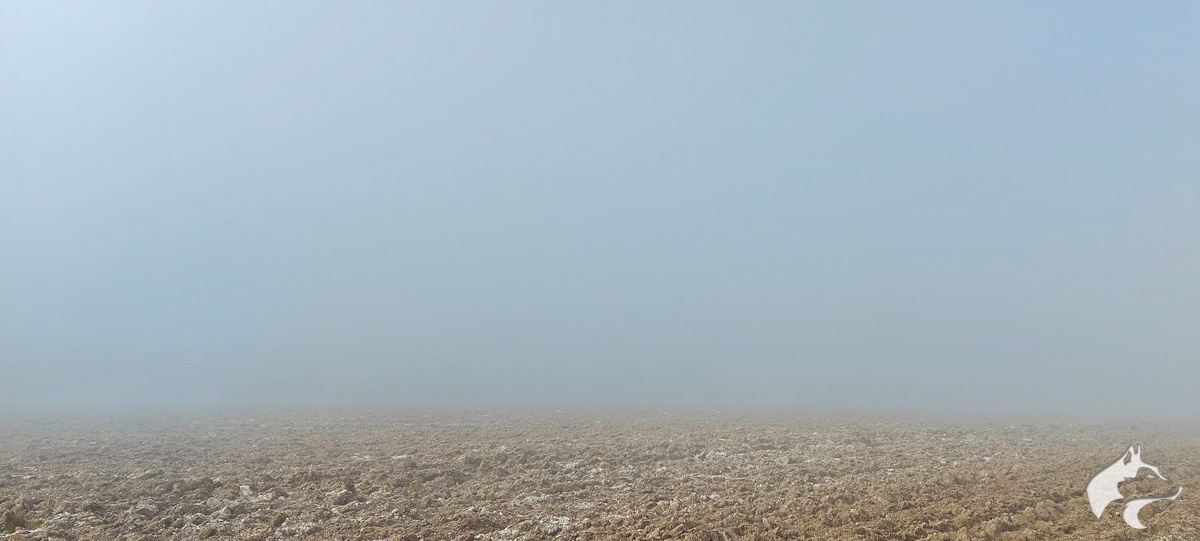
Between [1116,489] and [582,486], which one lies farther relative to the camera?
[582,486]

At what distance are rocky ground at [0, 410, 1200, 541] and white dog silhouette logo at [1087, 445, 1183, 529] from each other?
0.20 meters

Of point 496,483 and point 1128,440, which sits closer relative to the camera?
point 496,483

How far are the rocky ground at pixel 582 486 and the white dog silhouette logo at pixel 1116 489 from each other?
20cm

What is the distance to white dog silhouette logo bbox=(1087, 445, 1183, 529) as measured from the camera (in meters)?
10.7

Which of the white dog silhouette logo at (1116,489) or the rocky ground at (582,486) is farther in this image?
the white dog silhouette logo at (1116,489)

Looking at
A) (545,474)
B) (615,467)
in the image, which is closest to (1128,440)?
(615,467)

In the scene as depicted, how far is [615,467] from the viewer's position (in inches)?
600

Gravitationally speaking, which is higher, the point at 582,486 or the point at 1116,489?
the point at 1116,489

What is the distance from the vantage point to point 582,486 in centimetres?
1333

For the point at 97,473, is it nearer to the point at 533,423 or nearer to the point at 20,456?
the point at 20,456

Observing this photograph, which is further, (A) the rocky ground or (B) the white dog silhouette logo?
(B) the white dog silhouette logo

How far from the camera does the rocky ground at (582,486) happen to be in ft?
33.7

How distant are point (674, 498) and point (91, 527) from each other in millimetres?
11096

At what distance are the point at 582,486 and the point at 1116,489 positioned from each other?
38.6 ft
